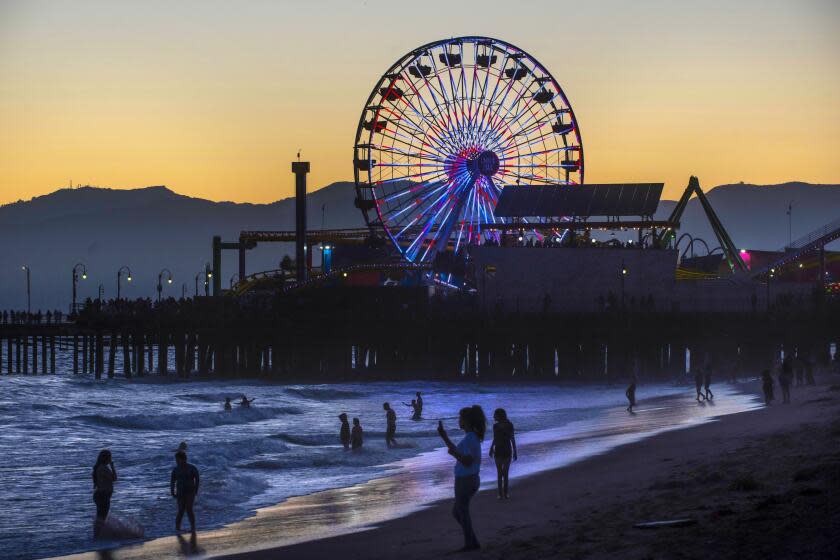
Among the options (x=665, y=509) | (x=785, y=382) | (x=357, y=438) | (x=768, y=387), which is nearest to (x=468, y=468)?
(x=665, y=509)

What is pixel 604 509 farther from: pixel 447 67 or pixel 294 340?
pixel 447 67

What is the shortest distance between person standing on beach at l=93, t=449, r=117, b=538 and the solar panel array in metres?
53.4

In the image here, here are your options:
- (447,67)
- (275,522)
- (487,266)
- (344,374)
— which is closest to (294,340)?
(344,374)

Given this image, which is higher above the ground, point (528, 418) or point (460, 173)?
point (460, 173)

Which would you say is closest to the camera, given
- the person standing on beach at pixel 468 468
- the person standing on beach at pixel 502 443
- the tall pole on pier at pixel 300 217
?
the person standing on beach at pixel 468 468

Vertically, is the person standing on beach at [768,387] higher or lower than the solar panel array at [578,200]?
lower

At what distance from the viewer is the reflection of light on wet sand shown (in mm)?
17516

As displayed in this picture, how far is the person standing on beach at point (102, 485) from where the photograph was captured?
1850cm

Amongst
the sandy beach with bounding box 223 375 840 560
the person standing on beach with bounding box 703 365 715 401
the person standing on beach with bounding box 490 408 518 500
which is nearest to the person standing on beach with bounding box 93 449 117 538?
the sandy beach with bounding box 223 375 840 560

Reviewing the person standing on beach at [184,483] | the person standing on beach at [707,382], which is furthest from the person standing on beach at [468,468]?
the person standing on beach at [707,382]

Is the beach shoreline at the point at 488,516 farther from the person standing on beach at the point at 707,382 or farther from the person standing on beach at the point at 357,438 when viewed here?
the person standing on beach at the point at 707,382

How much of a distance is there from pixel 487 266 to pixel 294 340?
11.8m

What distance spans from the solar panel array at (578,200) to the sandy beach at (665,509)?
47422mm

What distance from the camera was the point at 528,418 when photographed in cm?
3925
